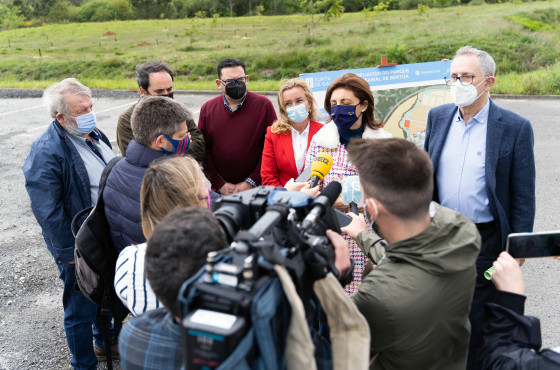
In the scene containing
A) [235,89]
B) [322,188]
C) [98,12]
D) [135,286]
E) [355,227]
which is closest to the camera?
[135,286]

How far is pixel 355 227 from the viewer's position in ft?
8.27

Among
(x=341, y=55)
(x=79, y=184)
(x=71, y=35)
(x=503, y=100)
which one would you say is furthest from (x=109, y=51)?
(x=79, y=184)

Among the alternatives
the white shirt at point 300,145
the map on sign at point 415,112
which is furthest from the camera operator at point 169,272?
the map on sign at point 415,112

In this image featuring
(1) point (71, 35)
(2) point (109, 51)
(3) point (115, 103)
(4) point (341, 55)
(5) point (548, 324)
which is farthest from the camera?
(1) point (71, 35)

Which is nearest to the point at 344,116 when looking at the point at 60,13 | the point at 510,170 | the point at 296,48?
the point at 510,170

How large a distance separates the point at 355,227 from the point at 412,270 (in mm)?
781

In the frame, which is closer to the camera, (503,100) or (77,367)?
(77,367)

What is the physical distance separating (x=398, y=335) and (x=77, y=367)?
2.67 meters

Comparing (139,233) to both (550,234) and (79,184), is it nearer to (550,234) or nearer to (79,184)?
(79,184)

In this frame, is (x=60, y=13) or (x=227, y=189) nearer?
(x=227, y=189)

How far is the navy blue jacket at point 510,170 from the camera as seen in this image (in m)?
2.91

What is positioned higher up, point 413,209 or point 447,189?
point 413,209

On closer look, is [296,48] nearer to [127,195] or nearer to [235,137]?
[235,137]

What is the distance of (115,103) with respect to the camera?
16.1 metres
